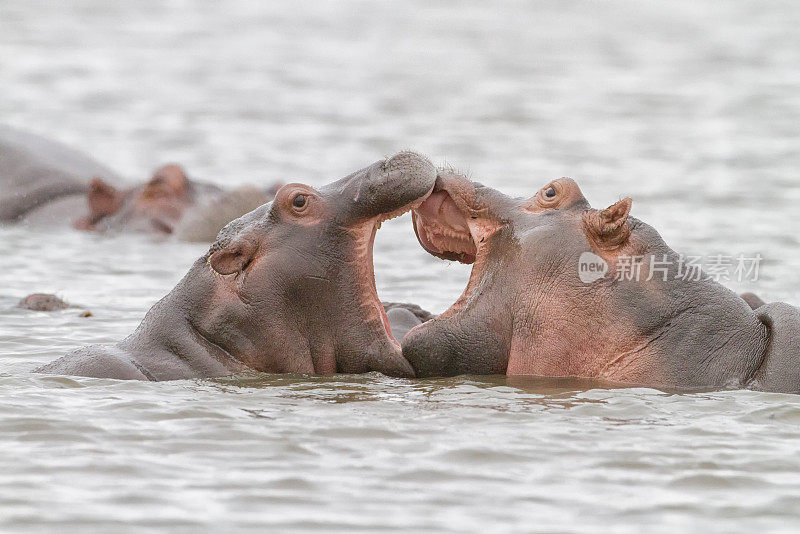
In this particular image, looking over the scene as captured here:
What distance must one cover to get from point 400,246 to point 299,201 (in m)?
5.52

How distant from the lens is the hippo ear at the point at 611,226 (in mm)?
6926

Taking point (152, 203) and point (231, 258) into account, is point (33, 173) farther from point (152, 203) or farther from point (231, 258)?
point (231, 258)

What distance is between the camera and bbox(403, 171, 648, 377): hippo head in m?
7.02

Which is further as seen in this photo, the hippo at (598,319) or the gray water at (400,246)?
the hippo at (598,319)

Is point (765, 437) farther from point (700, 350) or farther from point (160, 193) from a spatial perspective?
point (160, 193)

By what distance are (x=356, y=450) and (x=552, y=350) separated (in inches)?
54.4

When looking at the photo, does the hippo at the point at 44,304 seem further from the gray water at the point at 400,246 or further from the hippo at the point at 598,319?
the hippo at the point at 598,319

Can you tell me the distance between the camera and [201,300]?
727cm

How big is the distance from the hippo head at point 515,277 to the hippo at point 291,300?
25 cm

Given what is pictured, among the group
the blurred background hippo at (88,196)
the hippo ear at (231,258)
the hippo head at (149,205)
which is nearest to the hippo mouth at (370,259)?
the hippo ear at (231,258)

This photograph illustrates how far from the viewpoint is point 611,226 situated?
6.94m

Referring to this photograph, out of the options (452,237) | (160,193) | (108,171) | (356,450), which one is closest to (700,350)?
(452,237)

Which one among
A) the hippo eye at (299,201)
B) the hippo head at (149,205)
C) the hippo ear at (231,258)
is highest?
the hippo head at (149,205)

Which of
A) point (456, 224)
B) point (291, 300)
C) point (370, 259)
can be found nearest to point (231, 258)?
point (291, 300)
